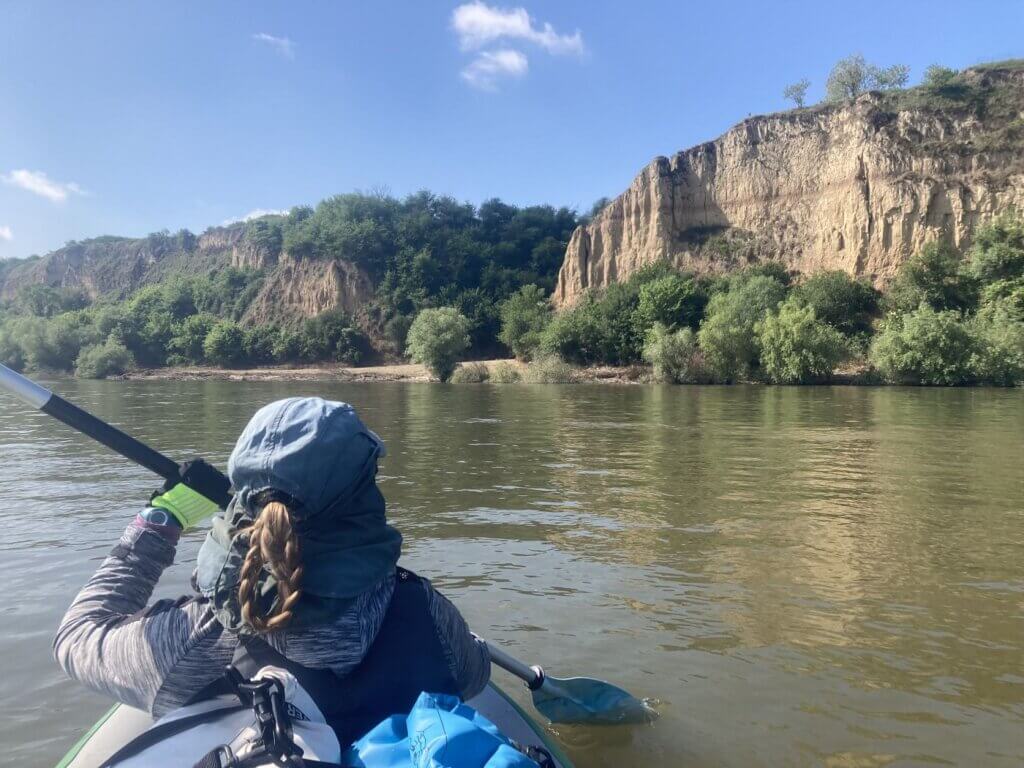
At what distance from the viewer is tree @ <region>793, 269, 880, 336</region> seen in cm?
4522

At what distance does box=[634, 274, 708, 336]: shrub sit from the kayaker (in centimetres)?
4870

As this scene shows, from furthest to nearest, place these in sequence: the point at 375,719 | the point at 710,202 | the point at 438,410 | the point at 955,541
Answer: the point at 710,202 → the point at 438,410 → the point at 955,541 → the point at 375,719

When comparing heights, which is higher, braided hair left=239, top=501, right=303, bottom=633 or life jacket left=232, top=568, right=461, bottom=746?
braided hair left=239, top=501, right=303, bottom=633

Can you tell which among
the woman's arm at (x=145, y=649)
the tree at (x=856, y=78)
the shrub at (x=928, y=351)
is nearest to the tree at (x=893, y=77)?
the tree at (x=856, y=78)

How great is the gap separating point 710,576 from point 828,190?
52.8 meters

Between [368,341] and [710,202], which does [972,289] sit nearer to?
[710,202]

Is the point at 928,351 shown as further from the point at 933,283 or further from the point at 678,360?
the point at 678,360

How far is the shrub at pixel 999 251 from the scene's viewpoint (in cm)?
4144

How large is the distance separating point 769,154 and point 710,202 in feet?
18.0

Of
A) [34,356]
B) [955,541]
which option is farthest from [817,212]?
[34,356]

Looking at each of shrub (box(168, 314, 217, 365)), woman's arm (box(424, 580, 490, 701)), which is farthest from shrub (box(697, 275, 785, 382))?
shrub (box(168, 314, 217, 365))

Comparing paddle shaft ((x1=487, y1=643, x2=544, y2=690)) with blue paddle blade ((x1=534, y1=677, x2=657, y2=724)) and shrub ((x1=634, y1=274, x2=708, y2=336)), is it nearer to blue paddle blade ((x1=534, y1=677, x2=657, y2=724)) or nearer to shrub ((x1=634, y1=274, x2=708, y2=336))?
blue paddle blade ((x1=534, y1=677, x2=657, y2=724))

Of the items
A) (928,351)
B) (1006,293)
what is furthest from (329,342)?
(1006,293)

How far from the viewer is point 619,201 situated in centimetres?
6081
